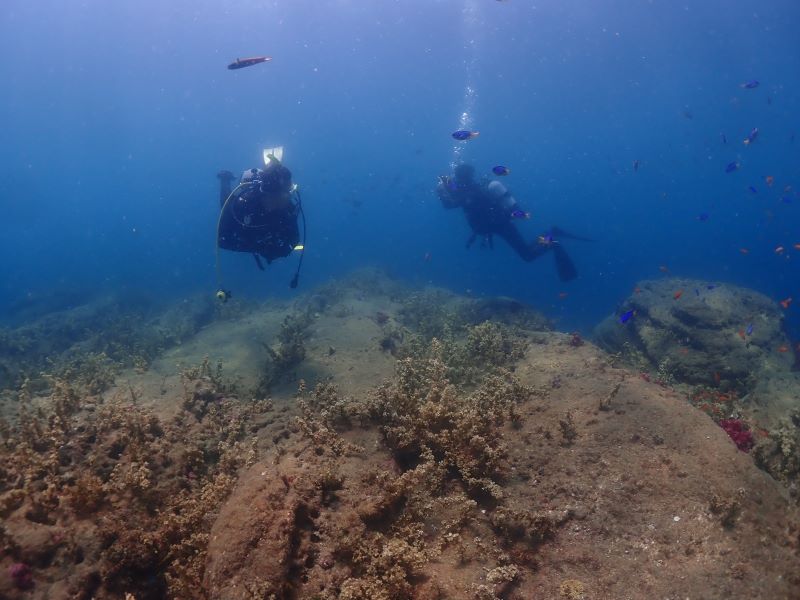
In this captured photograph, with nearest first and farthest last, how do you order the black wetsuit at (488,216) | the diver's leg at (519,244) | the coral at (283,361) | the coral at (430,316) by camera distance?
the coral at (283,361)
the coral at (430,316)
the black wetsuit at (488,216)
the diver's leg at (519,244)

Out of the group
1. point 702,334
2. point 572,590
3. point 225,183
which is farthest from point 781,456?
point 225,183

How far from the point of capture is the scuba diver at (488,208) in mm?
16016

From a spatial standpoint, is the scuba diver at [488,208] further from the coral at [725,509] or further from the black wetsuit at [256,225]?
the coral at [725,509]

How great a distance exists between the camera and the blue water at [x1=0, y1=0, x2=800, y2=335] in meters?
36.4

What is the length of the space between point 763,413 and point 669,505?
6393 millimetres

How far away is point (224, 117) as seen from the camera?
3927 inches

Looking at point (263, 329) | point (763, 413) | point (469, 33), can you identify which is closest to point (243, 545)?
point (263, 329)

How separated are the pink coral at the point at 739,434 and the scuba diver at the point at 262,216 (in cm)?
818

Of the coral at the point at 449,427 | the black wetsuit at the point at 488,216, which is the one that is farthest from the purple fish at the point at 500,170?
the coral at the point at 449,427

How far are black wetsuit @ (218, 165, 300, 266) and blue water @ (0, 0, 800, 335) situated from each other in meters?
17.4

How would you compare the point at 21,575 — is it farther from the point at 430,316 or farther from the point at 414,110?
the point at 414,110

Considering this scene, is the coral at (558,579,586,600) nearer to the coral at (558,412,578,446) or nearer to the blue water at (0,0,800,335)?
the coral at (558,412,578,446)

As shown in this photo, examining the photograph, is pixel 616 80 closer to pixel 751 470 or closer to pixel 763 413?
pixel 763 413

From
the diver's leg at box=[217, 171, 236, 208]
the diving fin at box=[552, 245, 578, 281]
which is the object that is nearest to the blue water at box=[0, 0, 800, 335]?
the diving fin at box=[552, 245, 578, 281]
